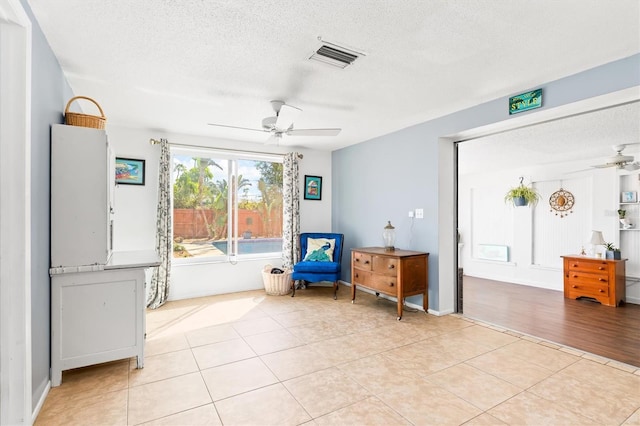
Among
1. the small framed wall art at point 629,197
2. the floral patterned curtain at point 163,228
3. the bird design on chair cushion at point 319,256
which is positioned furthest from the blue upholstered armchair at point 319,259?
the small framed wall art at point 629,197

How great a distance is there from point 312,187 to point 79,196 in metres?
3.79

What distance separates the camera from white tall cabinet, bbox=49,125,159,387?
2279 millimetres

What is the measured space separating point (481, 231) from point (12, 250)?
7301 millimetres

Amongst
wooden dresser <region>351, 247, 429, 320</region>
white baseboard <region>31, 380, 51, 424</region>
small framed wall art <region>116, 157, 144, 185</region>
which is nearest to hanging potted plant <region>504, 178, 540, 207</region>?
wooden dresser <region>351, 247, 429, 320</region>

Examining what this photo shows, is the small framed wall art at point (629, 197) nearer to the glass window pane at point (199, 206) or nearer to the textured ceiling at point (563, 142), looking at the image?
the textured ceiling at point (563, 142)

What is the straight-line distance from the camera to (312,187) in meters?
5.74

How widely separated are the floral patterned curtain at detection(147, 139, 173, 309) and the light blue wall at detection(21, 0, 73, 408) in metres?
2.06

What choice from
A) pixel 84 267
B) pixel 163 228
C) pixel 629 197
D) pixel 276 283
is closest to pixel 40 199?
pixel 84 267

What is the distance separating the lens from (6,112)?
1.69m

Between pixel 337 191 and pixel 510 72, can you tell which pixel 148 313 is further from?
pixel 510 72

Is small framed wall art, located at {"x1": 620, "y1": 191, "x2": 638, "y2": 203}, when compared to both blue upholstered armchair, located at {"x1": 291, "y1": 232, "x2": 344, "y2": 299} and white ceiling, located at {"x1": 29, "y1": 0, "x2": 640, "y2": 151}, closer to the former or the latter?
white ceiling, located at {"x1": 29, "y1": 0, "x2": 640, "y2": 151}

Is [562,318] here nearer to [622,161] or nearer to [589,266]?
[589,266]

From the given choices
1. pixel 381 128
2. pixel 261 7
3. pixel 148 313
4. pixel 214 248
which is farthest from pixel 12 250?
pixel 381 128

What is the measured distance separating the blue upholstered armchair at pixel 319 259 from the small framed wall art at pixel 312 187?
0.72 metres
